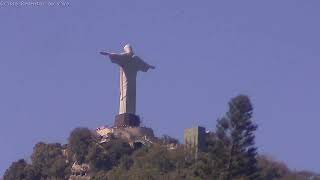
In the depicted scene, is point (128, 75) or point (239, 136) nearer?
point (239, 136)

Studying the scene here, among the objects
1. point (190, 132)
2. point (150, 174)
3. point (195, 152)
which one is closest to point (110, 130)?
point (190, 132)

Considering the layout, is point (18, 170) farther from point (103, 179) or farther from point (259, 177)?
point (259, 177)

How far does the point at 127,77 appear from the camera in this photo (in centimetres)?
8831

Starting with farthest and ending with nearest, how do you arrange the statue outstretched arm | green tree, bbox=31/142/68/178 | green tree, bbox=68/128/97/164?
the statue outstretched arm < green tree, bbox=68/128/97/164 < green tree, bbox=31/142/68/178

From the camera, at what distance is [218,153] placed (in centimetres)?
5006

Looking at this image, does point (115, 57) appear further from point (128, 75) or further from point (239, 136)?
point (239, 136)

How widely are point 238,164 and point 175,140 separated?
29.4 m

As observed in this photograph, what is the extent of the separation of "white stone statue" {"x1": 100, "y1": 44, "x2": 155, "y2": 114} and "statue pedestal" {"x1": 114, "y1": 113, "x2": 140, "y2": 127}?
1.17m

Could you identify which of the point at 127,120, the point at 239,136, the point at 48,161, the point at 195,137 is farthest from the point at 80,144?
the point at 239,136

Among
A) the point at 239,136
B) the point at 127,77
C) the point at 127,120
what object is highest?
the point at 127,77

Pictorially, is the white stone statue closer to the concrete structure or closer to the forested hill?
the forested hill

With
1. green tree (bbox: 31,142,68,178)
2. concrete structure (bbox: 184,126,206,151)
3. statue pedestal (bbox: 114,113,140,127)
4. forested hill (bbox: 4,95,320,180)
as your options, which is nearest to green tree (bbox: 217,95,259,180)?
forested hill (bbox: 4,95,320,180)

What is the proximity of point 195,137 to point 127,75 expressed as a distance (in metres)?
20.2

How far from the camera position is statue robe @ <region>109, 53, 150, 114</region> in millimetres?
87625
